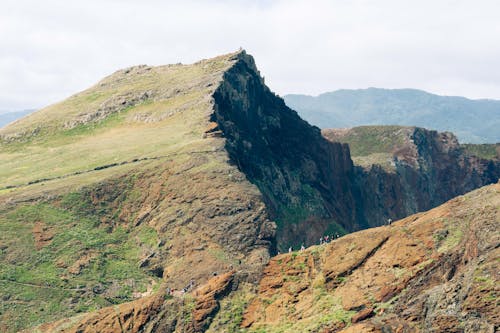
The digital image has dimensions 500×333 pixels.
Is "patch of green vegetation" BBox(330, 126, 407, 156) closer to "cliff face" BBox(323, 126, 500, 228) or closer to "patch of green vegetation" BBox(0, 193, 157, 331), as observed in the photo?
"cliff face" BBox(323, 126, 500, 228)

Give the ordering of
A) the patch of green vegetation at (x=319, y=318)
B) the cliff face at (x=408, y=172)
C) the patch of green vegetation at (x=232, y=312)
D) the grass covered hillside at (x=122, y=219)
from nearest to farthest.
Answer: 1. the patch of green vegetation at (x=319, y=318)
2. the patch of green vegetation at (x=232, y=312)
3. the grass covered hillside at (x=122, y=219)
4. the cliff face at (x=408, y=172)

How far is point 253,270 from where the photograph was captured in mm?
44312

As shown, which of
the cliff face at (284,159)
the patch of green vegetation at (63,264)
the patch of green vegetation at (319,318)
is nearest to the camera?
the patch of green vegetation at (319,318)

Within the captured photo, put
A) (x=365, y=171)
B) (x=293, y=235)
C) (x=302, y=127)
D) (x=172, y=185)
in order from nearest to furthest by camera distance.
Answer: (x=172, y=185) → (x=293, y=235) → (x=302, y=127) → (x=365, y=171)

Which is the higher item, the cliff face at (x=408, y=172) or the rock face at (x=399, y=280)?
the rock face at (x=399, y=280)

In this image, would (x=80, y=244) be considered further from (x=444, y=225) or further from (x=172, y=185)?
(x=444, y=225)

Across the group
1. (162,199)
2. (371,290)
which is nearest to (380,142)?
(162,199)

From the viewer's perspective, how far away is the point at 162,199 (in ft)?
263

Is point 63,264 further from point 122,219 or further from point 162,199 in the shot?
point 162,199

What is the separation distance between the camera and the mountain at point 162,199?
59500mm

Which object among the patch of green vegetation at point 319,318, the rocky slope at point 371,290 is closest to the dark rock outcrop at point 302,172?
the rocky slope at point 371,290

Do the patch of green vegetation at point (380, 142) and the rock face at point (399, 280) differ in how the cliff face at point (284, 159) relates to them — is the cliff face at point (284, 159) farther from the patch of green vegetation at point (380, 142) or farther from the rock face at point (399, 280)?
the rock face at point (399, 280)

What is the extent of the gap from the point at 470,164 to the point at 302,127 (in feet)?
247

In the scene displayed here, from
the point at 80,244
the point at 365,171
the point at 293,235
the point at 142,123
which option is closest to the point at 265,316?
the point at 80,244
